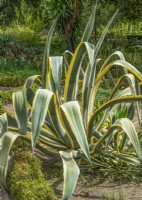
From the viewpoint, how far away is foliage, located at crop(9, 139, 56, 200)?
13.3 feet

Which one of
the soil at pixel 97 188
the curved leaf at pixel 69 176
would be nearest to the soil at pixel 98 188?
the soil at pixel 97 188

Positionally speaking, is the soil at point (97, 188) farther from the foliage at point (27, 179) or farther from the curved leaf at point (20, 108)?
the curved leaf at point (20, 108)

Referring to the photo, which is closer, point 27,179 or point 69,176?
point 69,176

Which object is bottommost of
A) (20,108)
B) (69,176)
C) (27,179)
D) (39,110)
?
(27,179)

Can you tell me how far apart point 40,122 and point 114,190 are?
150cm

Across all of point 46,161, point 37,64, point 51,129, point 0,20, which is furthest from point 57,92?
point 0,20

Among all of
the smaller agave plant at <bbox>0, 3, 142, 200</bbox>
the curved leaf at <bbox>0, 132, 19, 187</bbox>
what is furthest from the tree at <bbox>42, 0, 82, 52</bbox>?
the curved leaf at <bbox>0, 132, 19, 187</bbox>

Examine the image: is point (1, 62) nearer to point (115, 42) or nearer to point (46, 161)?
point (115, 42)

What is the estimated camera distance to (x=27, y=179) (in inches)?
170

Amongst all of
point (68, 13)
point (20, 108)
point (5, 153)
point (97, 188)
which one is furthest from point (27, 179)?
point (68, 13)

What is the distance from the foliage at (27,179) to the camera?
4.05 m

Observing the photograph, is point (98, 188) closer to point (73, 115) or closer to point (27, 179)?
point (27, 179)

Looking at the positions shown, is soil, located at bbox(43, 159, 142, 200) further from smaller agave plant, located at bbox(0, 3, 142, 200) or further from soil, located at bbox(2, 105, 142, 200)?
smaller agave plant, located at bbox(0, 3, 142, 200)

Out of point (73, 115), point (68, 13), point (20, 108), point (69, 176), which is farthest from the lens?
point (68, 13)
